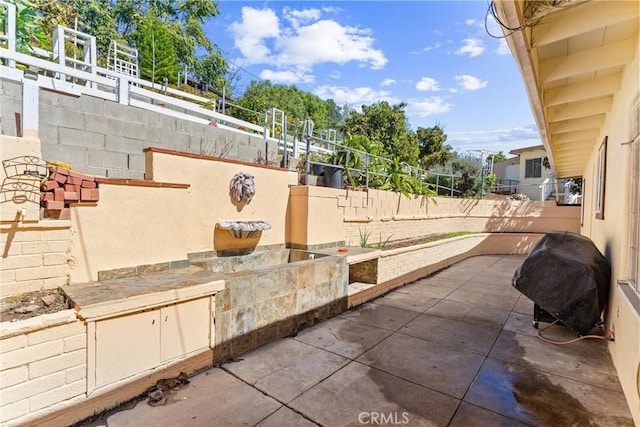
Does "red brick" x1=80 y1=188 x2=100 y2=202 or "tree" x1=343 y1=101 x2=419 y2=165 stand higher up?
"tree" x1=343 y1=101 x2=419 y2=165

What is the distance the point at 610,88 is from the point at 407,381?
14.1 ft

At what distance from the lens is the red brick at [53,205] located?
2.66 meters

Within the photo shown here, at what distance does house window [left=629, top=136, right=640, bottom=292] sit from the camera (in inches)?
107

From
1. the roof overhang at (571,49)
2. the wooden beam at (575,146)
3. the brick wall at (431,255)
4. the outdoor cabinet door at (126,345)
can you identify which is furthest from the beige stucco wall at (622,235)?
the outdoor cabinet door at (126,345)

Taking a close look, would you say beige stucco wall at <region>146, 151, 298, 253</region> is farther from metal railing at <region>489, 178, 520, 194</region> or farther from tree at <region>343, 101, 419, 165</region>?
metal railing at <region>489, 178, 520, 194</region>

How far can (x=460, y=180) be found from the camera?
45.8 feet

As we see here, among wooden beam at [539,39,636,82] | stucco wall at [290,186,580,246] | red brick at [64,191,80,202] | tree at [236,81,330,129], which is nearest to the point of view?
red brick at [64,191,80,202]

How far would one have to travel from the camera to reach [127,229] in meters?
3.19

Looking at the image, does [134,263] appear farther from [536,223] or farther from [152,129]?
[536,223]

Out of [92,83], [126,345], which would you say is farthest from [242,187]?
[92,83]

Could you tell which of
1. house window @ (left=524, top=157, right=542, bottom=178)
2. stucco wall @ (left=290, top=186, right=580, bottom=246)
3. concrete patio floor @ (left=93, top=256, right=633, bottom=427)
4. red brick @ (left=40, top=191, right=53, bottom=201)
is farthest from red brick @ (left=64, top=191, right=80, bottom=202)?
house window @ (left=524, top=157, right=542, bottom=178)

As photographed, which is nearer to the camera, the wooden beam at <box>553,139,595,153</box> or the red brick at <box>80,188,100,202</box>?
the red brick at <box>80,188,100,202</box>

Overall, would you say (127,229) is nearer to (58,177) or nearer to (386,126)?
(58,177)

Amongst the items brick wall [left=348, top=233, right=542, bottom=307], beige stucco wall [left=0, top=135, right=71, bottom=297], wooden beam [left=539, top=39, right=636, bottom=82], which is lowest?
brick wall [left=348, top=233, right=542, bottom=307]
